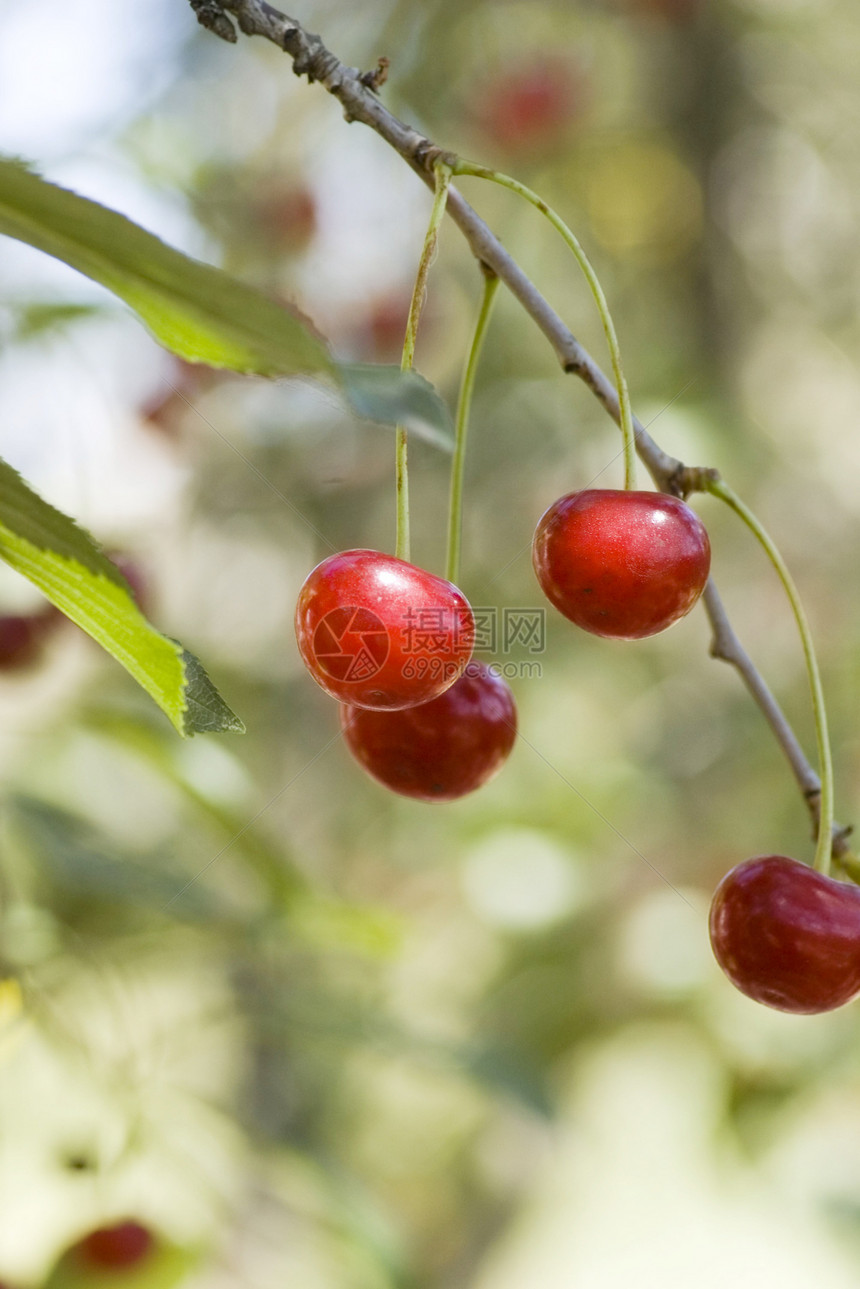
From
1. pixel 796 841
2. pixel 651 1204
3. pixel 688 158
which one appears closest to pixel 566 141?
pixel 688 158

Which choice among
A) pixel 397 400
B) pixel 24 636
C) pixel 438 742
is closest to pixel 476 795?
pixel 24 636

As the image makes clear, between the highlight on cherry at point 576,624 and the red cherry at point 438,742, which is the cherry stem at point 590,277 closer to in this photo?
the highlight on cherry at point 576,624

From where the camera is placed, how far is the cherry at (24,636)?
4.88 ft

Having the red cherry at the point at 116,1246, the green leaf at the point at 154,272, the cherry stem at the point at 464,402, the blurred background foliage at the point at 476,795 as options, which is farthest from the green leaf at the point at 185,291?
the red cherry at the point at 116,1246

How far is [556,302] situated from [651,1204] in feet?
9.87

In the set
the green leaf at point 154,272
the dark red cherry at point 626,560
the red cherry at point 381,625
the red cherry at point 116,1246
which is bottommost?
the red cherry at point 116,1246

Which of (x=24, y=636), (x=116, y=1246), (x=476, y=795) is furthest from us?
(x=476, y=795)

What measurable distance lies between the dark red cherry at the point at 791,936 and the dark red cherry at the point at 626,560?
0.68 ft

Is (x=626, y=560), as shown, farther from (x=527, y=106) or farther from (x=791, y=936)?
(x=527, y=106)

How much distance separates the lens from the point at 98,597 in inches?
18.7

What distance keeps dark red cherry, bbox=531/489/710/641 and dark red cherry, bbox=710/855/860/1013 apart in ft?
0.68

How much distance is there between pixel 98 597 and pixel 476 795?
218 centimetres

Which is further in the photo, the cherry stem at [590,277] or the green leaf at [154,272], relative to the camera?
the cherry stem at [590,277]

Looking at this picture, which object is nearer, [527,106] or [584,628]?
[584,628]
